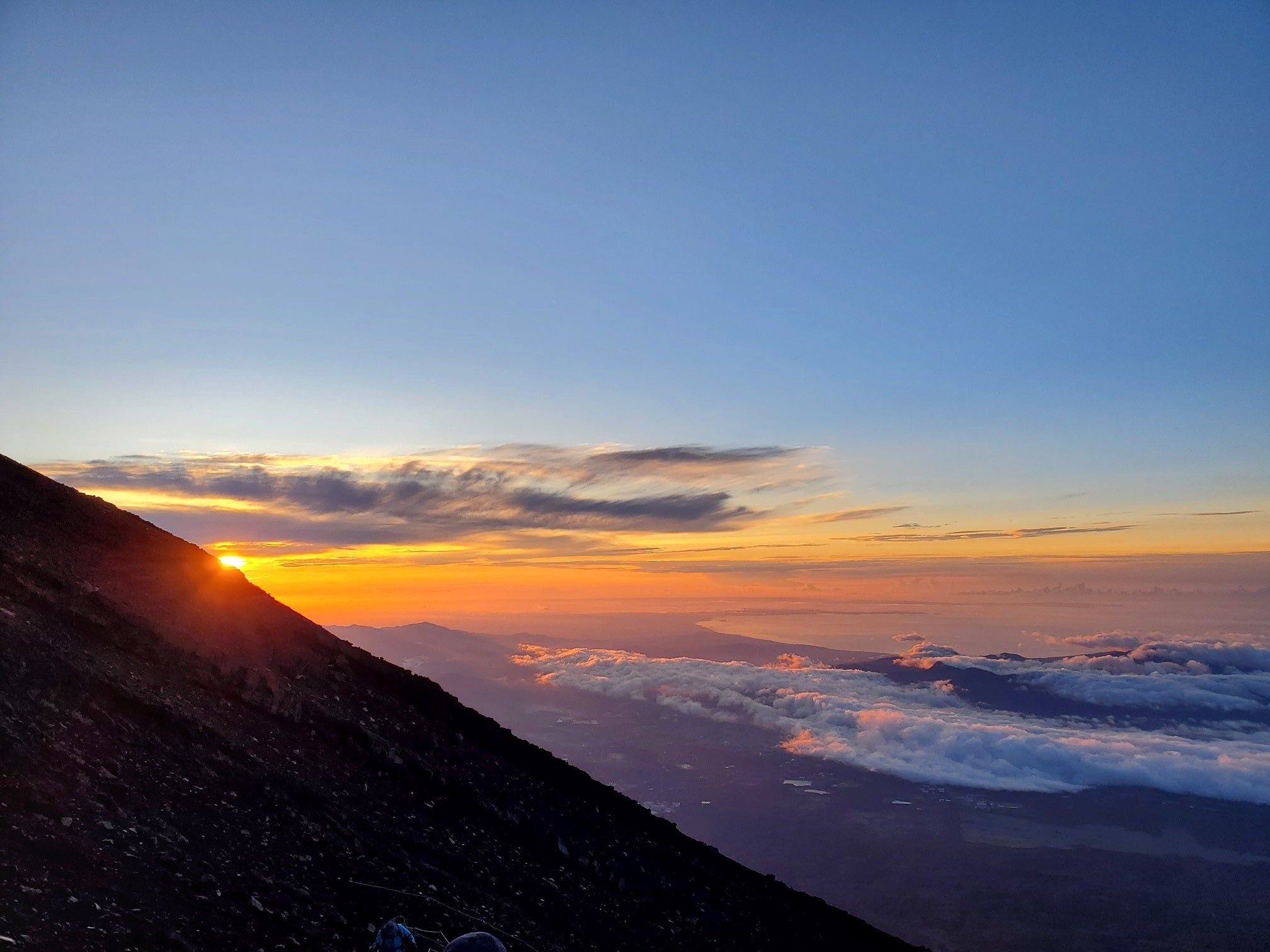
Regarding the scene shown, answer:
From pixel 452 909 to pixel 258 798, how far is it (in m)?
8.12

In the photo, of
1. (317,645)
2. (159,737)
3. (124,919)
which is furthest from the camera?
(317,645)

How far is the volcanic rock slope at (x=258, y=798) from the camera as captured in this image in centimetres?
1797

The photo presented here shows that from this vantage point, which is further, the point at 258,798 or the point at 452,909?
the point at 452,909

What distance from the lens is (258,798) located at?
2545cm

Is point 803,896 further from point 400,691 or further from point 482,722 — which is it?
point 400,691

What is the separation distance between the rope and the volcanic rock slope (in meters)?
0.12

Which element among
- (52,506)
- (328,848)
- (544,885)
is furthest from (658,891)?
(52,506)

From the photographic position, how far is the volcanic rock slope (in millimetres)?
17969

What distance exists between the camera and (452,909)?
84.0ft

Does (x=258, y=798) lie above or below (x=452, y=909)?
above

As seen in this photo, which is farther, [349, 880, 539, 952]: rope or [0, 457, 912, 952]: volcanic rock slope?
[349, 880, 539, 952]: rope

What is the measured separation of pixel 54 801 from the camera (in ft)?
60.0

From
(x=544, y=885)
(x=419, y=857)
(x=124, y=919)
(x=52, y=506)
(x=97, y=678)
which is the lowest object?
(x=544, y=885)

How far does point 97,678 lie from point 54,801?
27.4 ft
